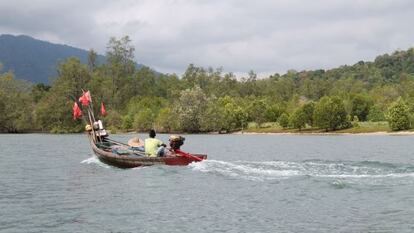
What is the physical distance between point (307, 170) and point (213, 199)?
1113 cm

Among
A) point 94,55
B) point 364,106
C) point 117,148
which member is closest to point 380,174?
point 117,148

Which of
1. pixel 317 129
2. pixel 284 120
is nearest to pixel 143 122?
pixel 284 120

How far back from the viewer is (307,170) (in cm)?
3397

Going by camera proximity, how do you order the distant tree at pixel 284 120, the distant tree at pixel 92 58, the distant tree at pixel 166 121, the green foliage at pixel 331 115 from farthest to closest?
the distant tree at pixel 92 58 < the distant tree at pixel 166 121 < the distant tree at pixel 284 120 < the green foliage at pixel 331 115

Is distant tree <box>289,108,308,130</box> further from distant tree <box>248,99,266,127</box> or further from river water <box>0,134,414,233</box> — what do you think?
river water <box>0,134,414,233</box>

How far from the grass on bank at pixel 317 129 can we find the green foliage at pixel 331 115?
6.06ft

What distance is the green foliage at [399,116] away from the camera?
106 metres

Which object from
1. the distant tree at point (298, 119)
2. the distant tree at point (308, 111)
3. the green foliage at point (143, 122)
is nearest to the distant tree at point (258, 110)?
the distant tree at point (298, 119)

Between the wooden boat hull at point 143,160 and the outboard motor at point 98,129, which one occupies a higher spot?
the outboard motor at point 98,129

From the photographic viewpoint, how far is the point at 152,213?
21469 mm

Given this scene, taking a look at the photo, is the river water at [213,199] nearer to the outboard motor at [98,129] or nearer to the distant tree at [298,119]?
the outboard motor at [98,129]

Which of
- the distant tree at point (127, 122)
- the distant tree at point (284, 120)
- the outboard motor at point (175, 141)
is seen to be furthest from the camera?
the distant tree at point (127, 122)

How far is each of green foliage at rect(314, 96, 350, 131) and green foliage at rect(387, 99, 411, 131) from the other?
442 inches

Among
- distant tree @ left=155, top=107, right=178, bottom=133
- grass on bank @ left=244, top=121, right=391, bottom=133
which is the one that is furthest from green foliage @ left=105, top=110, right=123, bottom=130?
grass on bank @ left=244, top=121, right=391, bottom=133
